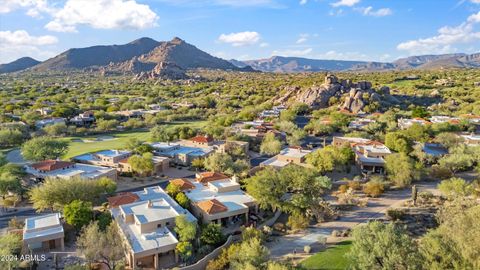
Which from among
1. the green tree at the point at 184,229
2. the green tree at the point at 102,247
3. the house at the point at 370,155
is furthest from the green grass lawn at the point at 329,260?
the house at the point at 370,155

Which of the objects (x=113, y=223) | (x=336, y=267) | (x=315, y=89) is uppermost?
(x=315, y=89)

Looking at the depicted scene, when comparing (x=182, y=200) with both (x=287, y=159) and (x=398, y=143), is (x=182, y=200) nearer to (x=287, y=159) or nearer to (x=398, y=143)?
(x=287, y=159)

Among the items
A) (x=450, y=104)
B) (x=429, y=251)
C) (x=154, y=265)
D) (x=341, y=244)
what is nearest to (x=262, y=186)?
(x=341, y=244)

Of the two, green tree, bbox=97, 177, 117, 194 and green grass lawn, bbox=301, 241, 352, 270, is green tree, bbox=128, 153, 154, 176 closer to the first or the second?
green tree, bbox=97, 177, 117, 194

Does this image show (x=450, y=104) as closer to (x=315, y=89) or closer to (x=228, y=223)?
(x=315, y=89)

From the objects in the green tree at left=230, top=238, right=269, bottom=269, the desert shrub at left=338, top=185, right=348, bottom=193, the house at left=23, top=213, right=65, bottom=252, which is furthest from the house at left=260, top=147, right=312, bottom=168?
the house at left=23, top=213, right=65, bottom=252

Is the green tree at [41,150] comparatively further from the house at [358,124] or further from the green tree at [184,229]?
the house at [358,124]

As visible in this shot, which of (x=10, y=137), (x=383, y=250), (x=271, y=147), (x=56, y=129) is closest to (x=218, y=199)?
(x=383, y=250)
